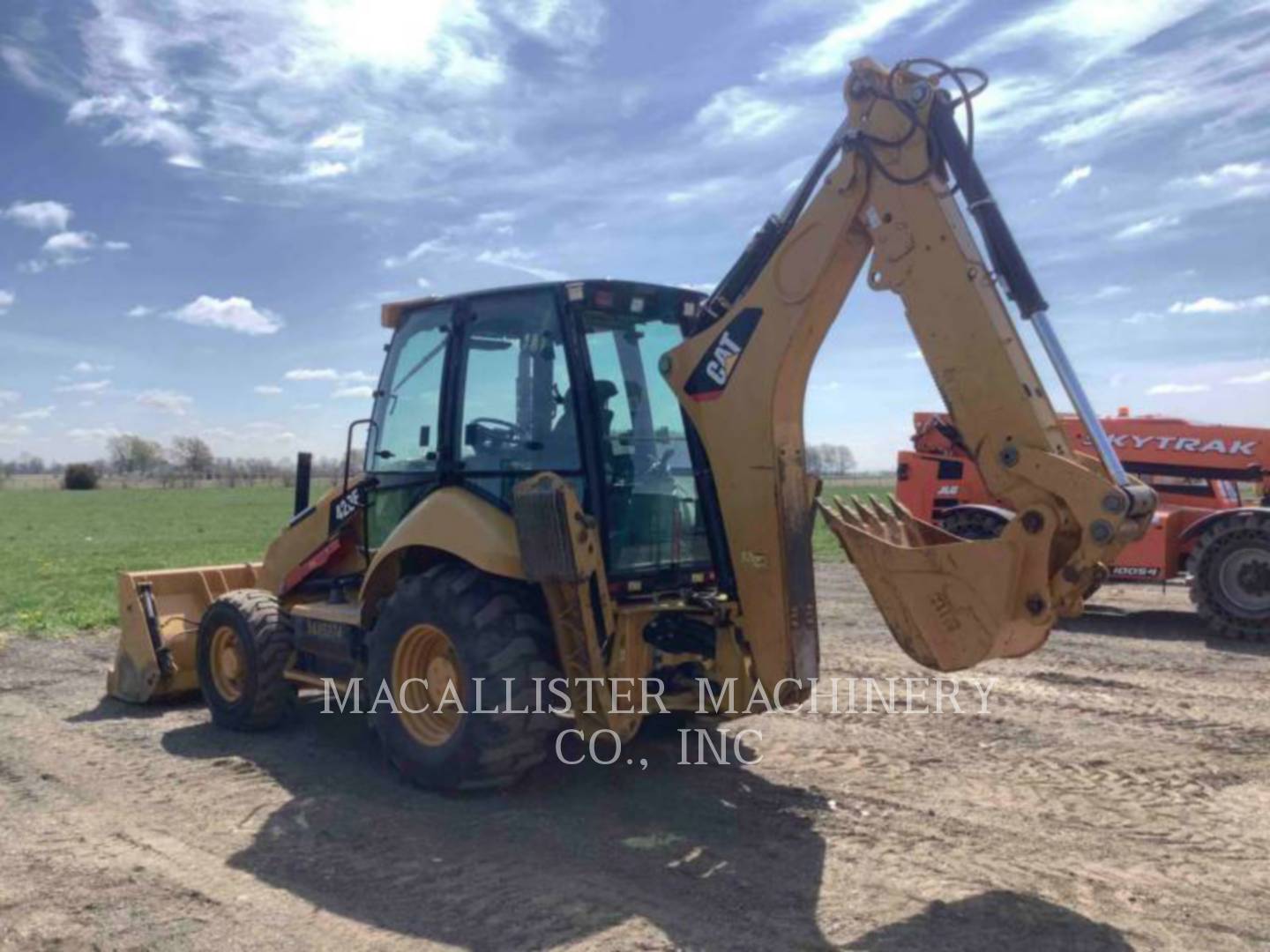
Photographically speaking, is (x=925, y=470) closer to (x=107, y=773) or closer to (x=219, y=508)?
(x=107, y=773)

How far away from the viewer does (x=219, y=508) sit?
52.0m

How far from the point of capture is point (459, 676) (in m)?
5.92

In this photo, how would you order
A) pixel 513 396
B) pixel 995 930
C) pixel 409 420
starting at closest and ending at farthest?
pixel 995 930
pixel 513 396
pixel 409 420

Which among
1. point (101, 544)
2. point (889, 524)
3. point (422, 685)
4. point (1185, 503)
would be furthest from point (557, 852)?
point (101, 544)

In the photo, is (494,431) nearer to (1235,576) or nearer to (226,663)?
(226,663)

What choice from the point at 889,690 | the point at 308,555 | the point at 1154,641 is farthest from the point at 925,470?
the point at 308,555

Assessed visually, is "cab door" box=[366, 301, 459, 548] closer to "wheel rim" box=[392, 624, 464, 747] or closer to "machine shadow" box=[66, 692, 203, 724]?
"wheel rim" box=[392, 624, 464, 747]

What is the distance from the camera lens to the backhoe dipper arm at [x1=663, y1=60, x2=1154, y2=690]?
4.75 metres

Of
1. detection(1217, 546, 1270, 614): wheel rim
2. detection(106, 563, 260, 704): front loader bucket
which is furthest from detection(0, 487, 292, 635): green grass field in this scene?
detection(1217, 546, 1270, 614): wheel rim

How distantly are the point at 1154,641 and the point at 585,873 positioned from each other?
819cm

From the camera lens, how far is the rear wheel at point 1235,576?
11273 mm

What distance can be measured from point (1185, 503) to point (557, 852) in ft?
34.3

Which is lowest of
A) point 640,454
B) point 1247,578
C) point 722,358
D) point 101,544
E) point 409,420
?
point 101,544

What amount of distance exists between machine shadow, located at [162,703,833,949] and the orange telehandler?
6.11m
